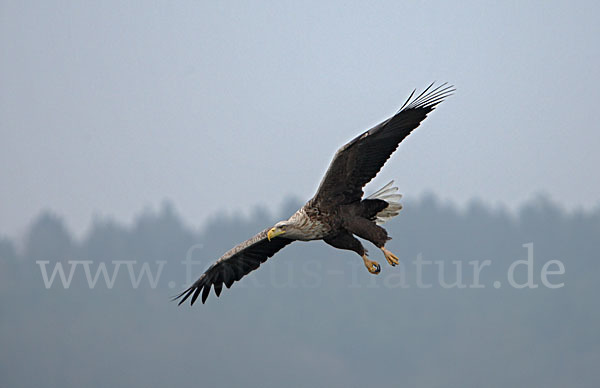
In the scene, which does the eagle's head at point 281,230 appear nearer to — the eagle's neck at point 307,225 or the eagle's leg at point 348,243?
the eagle's neck at point 307,225

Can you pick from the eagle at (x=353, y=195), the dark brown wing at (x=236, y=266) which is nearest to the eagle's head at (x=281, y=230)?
the eagle at (x=353, y=195)

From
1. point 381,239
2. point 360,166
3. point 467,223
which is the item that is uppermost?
point 467,223

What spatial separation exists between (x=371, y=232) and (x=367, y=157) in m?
0.70

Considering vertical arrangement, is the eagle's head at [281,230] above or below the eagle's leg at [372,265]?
above

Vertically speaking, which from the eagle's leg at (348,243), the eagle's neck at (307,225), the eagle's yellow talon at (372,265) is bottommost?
the eagle's yellow talon at (372,265)

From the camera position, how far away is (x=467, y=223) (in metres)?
94.0

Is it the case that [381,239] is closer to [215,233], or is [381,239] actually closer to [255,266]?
[255,266]

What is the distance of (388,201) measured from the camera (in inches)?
369

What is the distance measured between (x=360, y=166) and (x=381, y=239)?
0.71 m

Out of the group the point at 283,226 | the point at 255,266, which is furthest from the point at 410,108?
the point at 255,266

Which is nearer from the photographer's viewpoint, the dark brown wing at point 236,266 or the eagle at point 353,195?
the eagle at point 353,195

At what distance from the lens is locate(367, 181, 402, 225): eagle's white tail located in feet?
30.6

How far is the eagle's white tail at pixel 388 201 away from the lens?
9.34 m

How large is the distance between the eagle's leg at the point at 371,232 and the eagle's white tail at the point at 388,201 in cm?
65
